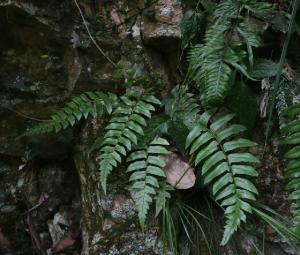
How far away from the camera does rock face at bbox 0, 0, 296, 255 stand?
2131 millimetres

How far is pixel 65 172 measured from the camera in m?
2.57

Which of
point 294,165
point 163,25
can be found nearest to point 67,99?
point 163,25

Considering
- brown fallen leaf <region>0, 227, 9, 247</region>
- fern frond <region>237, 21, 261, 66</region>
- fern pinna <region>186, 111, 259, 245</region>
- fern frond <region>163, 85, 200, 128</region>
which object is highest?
fern frond <region>237, 21, 261, 66</region>

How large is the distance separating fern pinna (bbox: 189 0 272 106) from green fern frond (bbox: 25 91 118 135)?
46cm

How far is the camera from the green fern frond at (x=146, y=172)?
1.73 metres

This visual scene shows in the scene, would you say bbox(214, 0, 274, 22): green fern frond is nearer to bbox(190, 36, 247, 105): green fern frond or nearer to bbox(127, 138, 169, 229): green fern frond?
bbox(190, 36, 247, 105): green fern frond

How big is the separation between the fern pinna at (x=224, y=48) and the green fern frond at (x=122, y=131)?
31 centimetres

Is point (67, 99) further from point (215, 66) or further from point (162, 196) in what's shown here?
point (215, 66)

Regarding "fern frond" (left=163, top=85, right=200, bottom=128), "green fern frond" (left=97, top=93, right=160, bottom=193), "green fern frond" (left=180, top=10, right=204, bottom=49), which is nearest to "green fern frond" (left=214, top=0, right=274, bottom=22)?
"green fern frond" (left=180, top=10, right=204, bottom=49)

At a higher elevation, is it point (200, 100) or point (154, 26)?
point (154, 26)

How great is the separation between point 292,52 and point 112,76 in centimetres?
99

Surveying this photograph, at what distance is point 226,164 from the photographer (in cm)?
169

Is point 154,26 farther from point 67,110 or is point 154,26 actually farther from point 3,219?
point 3,219

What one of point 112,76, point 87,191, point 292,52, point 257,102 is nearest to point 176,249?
point 87,191
